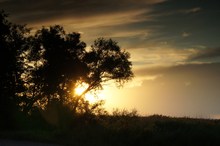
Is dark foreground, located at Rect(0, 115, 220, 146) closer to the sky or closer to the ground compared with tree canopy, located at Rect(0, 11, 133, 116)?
closer to the ground

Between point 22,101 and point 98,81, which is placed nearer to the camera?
point 22,101

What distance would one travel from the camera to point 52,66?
5691 centimetres

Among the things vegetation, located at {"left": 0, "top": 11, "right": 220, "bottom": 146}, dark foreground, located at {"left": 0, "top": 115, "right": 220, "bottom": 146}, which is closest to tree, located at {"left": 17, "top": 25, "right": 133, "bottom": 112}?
vegetation, located at {"left": 0, "top": 11, "right": 220, "bottom": 146}

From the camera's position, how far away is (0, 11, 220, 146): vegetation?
42.5 m

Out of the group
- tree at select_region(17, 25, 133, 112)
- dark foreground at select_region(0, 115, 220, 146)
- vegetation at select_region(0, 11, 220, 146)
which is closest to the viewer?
dark foreground at select_region(0, 115, 220, 146)

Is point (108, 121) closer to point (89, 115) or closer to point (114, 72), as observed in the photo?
point (89, 115)

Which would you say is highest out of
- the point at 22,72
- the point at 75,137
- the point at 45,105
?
the point at 22,72

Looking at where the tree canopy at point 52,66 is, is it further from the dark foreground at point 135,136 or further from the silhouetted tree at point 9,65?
the dark foreground at point 135,136

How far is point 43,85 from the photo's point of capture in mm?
56344

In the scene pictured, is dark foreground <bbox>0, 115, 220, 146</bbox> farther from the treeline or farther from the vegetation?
the treeline

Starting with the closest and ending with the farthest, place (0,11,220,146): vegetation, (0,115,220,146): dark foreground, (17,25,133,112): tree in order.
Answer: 1. (0,115,220,146): dark foreground
2. (0,11,220,146): vegetation
3. (17,25,133,112): tree

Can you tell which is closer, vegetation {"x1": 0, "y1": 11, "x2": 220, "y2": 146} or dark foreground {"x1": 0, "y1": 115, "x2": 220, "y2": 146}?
dark foreground {"x1": 0, "y1": 115, "x2": 220, "y2": 146}

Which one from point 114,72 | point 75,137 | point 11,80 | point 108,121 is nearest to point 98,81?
point 114,72

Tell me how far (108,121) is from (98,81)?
54.2ft
